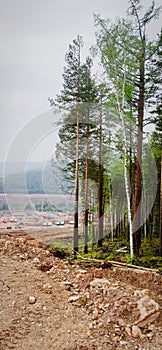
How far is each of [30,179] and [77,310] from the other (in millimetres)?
1243

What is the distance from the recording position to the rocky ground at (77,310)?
1640 mm

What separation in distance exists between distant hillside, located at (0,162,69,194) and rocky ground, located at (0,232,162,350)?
0.71 metres

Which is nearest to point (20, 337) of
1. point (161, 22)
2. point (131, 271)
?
point (131, 271)

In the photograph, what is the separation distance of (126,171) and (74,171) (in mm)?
514

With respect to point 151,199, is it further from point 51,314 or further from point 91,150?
point 51,314

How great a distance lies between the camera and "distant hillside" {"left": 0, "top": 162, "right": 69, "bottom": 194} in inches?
106

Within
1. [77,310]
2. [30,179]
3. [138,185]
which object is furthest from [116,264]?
[30,179]

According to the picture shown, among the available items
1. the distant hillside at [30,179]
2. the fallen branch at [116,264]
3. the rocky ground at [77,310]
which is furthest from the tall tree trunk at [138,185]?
the distant hillside at [30,179]

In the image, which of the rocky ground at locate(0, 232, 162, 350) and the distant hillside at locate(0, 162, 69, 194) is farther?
the distant hillside at locate(0, 162, 69, 194)

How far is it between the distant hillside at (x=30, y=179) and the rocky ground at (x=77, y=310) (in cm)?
71

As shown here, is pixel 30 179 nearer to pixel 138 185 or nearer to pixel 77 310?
pixel 138 185

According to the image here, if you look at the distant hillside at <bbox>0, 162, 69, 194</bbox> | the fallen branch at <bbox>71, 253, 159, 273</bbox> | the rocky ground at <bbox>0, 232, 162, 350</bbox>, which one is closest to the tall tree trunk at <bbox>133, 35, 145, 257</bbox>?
the fallen branch at <bbox>71, 253, 159, 273</bbox>

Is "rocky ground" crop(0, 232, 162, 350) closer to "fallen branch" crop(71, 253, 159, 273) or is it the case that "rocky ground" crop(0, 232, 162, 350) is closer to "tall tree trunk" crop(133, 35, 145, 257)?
"fallen branch" crop(71, 253, 159, 273)

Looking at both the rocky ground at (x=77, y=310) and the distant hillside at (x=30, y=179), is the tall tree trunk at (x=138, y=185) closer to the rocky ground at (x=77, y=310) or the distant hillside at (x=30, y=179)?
the rocky ground at (x=77, y=310)
